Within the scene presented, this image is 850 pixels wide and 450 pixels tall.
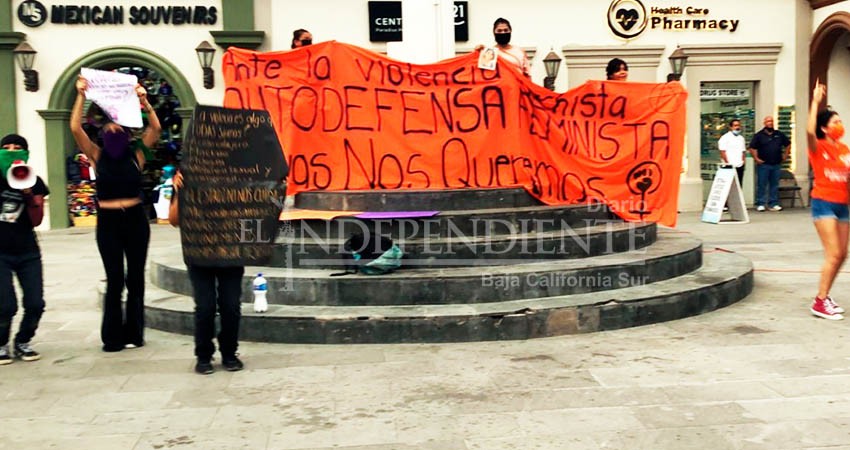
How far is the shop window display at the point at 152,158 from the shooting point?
52.4 feet

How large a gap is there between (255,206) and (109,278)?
52.9 inches

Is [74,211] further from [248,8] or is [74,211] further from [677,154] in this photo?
[677,154]

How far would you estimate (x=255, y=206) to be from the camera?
5.39m

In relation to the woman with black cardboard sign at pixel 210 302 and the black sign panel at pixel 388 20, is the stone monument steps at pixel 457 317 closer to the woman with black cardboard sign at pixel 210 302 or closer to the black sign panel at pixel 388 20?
the woman with black cardboard sign at pixel 210 302

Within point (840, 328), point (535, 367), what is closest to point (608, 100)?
point (840, 328)

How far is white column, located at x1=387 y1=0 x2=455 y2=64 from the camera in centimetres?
882

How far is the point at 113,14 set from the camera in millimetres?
15422

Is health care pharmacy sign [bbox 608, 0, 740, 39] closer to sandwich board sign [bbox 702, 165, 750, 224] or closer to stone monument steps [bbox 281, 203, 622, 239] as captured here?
sandwich board sign [bbox 702, 165, 750, 224]

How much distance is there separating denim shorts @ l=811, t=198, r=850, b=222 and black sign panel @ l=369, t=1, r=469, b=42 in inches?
421

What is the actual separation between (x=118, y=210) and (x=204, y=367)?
1.35 meters

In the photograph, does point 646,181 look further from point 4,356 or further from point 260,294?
point 4,356

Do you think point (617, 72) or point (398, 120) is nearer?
point (398, 120)

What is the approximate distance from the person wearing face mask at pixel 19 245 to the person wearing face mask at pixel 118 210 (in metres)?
0.44

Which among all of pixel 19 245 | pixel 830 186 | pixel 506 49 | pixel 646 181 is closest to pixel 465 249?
pixel 646 181
